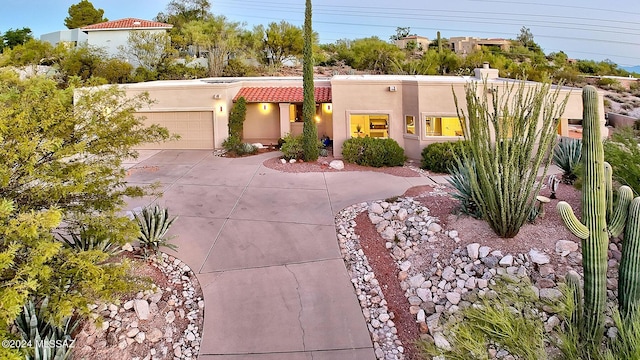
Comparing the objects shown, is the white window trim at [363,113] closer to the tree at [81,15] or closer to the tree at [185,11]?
the tree at [185,11]

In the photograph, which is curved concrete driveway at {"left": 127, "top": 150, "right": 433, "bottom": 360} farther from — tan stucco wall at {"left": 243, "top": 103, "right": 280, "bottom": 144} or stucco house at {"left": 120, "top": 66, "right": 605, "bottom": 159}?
tan stucco wall at {"left": 243, "top": 103, "right": 280, "bottom": 144}

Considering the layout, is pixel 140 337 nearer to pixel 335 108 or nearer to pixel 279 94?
pixel 335 108

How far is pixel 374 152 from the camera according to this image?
51.8ft

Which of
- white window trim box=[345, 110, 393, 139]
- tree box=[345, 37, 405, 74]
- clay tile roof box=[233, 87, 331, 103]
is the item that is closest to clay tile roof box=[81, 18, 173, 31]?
tree box=[345, 37, 405, 74]

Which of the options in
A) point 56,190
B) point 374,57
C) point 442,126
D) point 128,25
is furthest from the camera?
point 374,57

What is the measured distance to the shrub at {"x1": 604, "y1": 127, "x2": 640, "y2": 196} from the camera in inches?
281

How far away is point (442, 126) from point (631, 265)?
1242cm

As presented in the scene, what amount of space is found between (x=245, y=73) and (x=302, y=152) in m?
22.9

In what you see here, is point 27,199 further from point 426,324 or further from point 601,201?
point 601,201

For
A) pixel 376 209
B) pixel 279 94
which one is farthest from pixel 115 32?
pixel 376 209

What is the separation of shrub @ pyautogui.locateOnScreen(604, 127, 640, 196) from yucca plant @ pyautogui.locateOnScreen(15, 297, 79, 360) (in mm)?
9502

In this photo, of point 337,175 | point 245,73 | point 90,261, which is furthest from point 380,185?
point 245,73

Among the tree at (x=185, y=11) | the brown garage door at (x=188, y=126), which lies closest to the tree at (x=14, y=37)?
the tree at (x=185, y=11)

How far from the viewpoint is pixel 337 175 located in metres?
14.5
